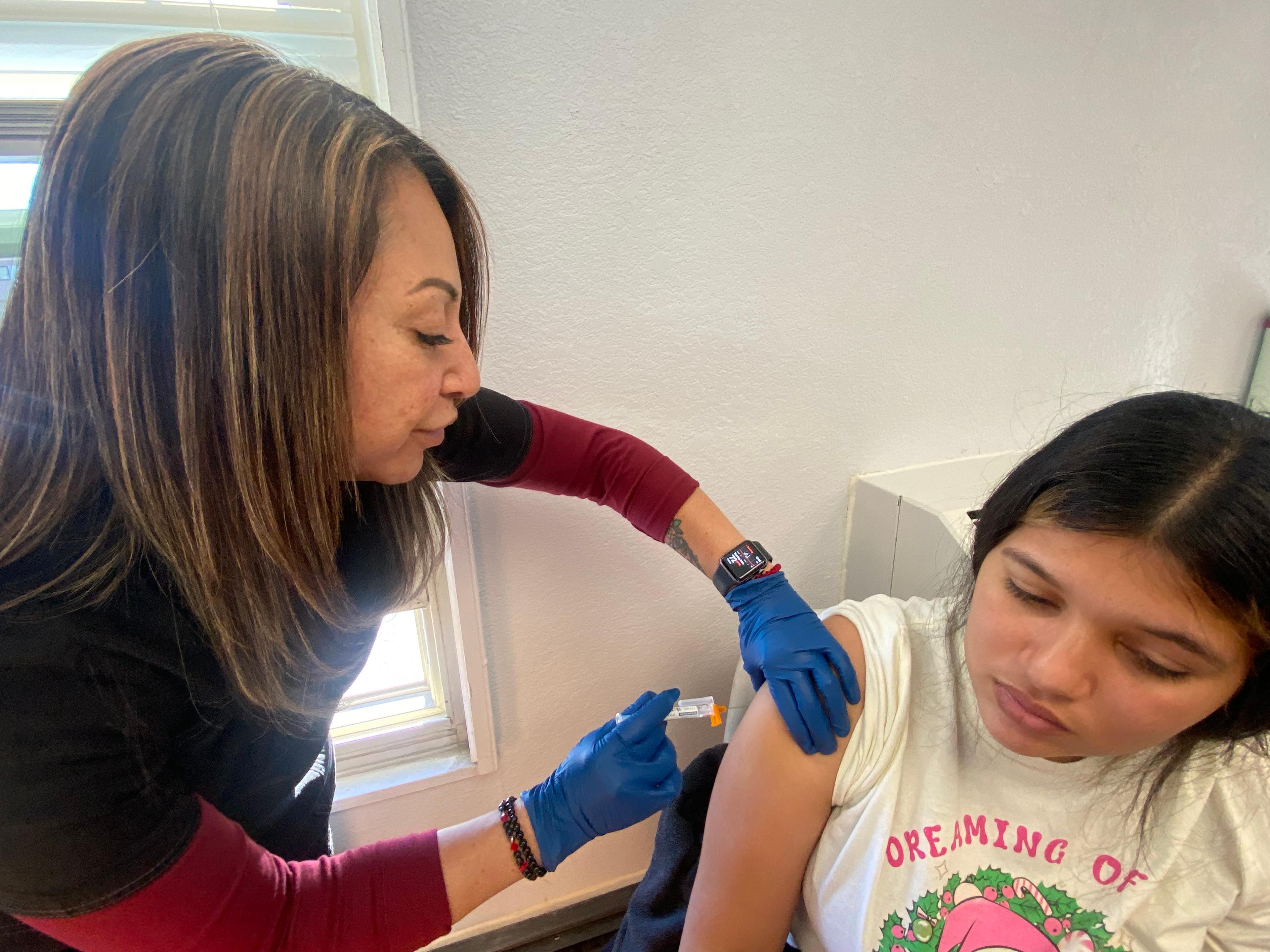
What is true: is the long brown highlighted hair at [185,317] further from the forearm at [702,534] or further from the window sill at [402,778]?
the window sill at [402,778]

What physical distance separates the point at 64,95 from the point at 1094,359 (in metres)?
1.84

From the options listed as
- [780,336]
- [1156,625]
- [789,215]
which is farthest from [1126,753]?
[789,215]

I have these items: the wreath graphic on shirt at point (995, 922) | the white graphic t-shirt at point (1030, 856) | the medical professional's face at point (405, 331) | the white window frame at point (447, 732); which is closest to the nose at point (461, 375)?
the medical professional's face at point (405, 331)

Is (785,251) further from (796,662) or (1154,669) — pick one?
(1154,669)

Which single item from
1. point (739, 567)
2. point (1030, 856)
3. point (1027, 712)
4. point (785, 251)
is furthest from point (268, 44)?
point (1030, 856)

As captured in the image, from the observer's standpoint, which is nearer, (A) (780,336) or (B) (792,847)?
(B) (792,847)

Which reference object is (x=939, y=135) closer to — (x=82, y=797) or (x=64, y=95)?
(x=64, y=95)

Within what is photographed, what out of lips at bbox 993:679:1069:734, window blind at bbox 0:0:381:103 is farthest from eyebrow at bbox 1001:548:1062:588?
window blind at bbox 0:0:381:103

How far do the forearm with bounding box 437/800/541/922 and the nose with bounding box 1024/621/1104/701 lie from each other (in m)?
0.57

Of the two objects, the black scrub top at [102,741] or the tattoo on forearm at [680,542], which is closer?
the black scrub top at [102,741]

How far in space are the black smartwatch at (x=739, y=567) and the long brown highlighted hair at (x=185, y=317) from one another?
0.58m

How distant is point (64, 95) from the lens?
81 cm

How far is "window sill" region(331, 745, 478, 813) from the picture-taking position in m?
1.14

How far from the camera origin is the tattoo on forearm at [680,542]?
3.31 feet
